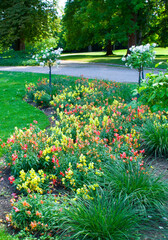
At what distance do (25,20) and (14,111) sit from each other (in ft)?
58.1

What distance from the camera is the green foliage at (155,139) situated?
15.1 feet

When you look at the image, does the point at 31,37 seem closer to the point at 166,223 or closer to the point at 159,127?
the point at 159,127

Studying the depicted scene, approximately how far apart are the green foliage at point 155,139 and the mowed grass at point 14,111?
2.85 metres

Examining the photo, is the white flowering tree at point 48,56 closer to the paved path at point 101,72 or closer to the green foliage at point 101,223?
the paved path at point 101,72

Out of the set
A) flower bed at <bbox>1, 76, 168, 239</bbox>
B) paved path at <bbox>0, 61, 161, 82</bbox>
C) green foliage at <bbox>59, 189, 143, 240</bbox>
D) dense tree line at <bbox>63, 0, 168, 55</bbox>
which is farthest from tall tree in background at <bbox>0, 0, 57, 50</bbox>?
green foliage at <bbox>59, 189, 143, 240</bbox>

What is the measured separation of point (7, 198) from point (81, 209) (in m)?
1.29

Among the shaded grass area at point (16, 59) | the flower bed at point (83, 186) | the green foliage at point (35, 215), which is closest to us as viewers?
the flower bed at point (83, 186)

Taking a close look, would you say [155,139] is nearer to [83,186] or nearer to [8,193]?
[83,186]

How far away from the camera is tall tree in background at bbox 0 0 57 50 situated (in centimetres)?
2334

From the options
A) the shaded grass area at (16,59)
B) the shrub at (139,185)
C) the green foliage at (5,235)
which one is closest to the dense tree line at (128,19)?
the shaded grass area at (16,59)

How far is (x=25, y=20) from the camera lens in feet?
76.3

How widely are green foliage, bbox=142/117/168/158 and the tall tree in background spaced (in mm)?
21340

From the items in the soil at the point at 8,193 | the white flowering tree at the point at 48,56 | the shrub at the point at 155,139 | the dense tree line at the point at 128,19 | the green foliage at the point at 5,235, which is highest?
the dense tree line at the point at 128,19

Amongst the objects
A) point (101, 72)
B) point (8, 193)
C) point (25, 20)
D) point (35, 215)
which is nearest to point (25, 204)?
point (35, 215)
